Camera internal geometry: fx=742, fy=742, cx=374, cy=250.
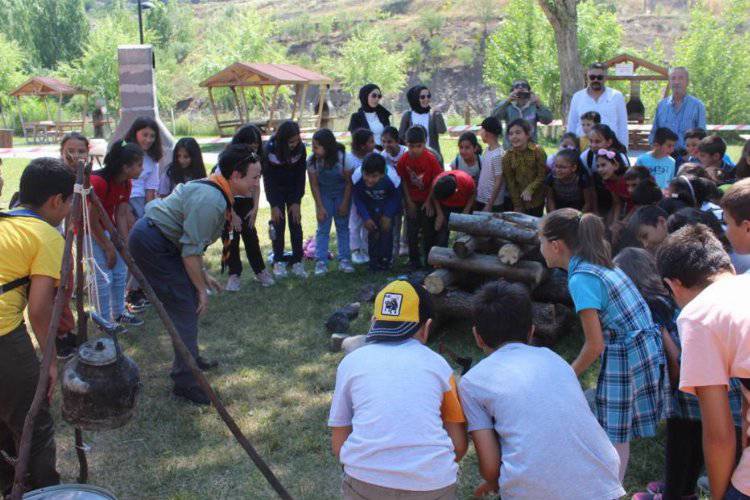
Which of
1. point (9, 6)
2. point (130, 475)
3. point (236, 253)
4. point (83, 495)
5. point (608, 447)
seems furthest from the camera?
point (9, 6)

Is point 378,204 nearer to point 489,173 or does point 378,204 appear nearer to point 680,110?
point 489,173

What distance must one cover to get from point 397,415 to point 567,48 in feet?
37.6

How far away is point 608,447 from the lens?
253cm

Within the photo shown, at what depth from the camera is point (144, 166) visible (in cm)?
649

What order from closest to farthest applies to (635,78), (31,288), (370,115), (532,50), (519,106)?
(31,288) → (370,115) → (519,106) → (635,78) → (532,50)

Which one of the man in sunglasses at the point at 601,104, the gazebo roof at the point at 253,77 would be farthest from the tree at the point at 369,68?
the man in sunglasses at the point at 601,104

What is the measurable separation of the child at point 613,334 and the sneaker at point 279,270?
15.0 ft

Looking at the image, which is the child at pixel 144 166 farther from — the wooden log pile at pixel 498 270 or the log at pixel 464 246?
the log at pixel 464 246

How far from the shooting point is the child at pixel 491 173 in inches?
282

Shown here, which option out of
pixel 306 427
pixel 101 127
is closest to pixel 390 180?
pixel 306 427

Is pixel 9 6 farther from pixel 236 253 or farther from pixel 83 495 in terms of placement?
pixel 83 495

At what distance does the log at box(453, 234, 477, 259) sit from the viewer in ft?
19.7

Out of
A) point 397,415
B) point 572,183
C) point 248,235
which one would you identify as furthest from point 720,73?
point 397,415

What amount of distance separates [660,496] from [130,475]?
2.80m
